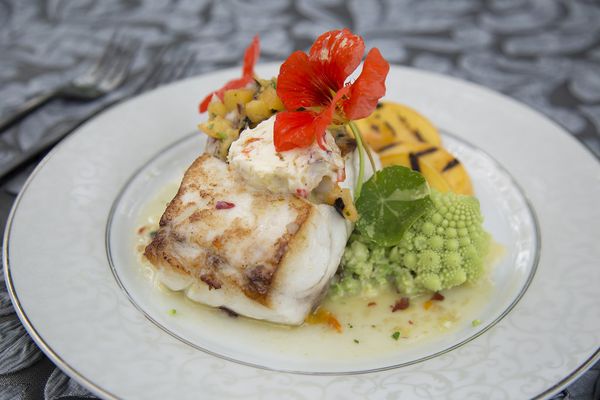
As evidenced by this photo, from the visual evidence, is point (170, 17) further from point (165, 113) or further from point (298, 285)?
point (298, 285)

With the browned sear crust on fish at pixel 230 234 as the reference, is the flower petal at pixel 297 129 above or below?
above

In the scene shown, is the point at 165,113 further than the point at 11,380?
Yes

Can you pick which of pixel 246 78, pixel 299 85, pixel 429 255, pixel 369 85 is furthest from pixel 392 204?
pixel 246 78

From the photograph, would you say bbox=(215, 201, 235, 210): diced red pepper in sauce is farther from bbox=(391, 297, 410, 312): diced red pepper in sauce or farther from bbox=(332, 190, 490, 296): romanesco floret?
bbox=(391, 297, 410, 312): diced red pepper in sauce

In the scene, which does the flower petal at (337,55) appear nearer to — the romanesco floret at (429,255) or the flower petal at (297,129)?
the flower petal at (297,129)

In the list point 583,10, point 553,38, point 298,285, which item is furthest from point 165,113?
point 583,10

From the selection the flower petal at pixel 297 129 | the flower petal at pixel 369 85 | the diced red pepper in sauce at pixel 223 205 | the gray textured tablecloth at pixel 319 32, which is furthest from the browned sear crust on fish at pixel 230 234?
the gray textured tablecloth at pixel 319 32
